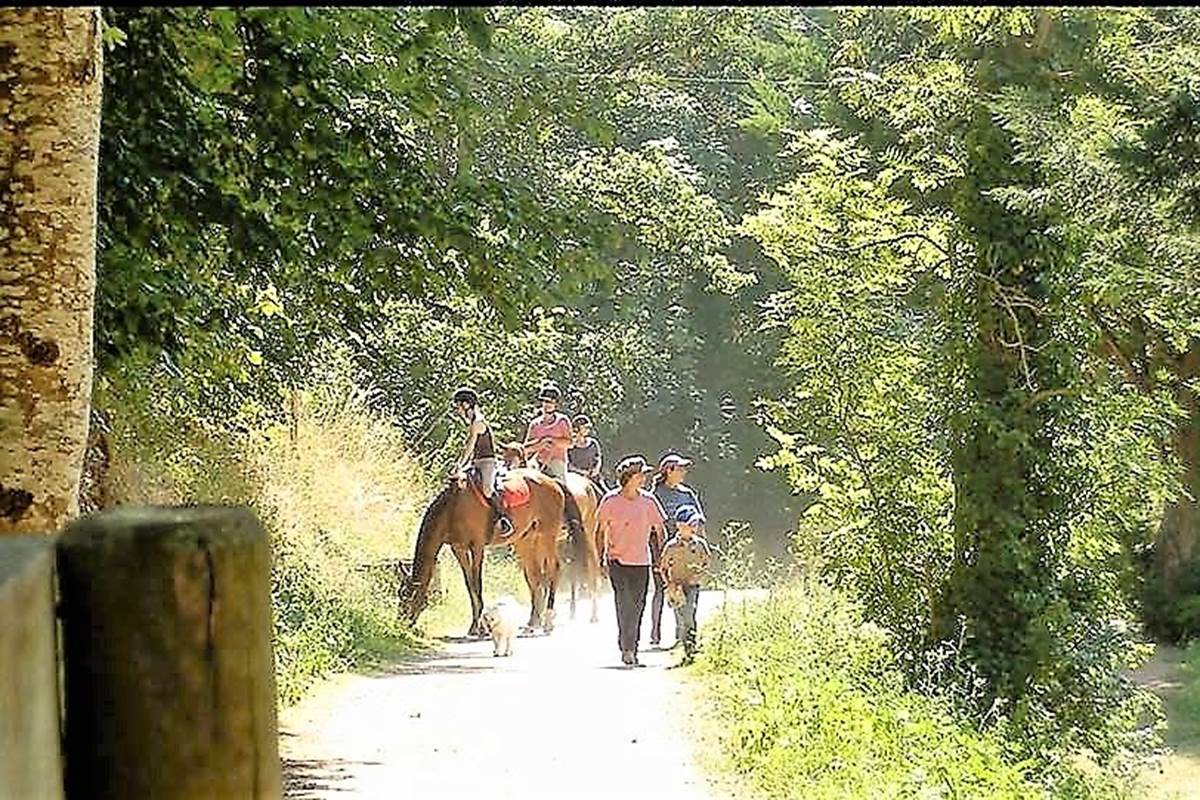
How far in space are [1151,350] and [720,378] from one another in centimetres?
1614

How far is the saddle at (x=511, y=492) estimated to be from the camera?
55.7 feet

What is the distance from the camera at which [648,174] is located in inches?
1139

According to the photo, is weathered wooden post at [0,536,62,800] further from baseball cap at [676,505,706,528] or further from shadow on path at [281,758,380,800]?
baseball cap at [676,505,706,528]

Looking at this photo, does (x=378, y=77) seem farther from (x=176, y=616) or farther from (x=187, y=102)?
(x=176, y=616)

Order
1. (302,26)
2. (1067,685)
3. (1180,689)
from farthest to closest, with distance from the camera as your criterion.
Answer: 1. (1180,689)
2. (1067,685)
3. (302,26)

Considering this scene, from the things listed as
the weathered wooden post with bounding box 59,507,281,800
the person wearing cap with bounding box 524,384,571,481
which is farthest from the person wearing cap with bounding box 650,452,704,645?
the weathered wooden post with bounding box 59,507,281,800

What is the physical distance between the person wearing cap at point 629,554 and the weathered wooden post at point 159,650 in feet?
40.7

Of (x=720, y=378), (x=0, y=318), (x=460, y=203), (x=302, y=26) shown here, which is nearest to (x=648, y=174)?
(x=720, y=378)

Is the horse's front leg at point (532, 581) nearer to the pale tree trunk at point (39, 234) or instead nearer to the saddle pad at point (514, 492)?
the saddle pad at point (514, 492)

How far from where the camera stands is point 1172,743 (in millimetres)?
19250

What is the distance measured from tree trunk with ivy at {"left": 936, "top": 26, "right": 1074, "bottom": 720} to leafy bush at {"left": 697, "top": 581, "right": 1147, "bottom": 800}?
0.85 m

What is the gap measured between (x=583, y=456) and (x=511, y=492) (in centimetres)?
315

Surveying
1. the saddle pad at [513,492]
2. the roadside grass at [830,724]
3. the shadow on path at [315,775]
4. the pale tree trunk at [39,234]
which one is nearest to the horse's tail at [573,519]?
the saddle pad at [513,492]

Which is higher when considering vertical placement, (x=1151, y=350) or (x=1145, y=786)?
(x=1151, y=350)
